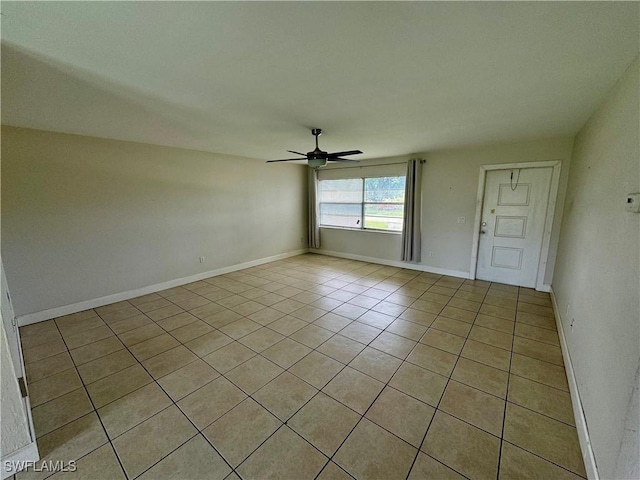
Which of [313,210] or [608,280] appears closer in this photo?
[608,280]

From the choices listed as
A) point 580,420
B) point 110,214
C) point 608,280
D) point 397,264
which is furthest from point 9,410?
point 397,264

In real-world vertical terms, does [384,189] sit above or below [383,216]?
above

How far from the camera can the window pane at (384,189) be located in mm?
5332

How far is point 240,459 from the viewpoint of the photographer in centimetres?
150

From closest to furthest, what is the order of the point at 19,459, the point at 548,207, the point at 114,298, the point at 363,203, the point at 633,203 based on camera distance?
the point at 633,203 → the point at 19,459 → the point at 114,298 → the point at 548,207 → the point at 363,203

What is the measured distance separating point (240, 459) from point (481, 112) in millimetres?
3532

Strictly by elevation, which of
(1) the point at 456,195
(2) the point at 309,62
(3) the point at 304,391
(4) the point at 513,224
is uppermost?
(2) the point at 309,62

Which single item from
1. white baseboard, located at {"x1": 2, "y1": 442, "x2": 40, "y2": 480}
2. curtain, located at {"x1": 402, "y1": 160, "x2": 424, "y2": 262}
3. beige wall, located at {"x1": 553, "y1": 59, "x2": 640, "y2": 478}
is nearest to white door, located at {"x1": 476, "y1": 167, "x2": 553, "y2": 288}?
curtain, located at {"x1": 402, "y1": 160, "x2": 424, "y2": 262}

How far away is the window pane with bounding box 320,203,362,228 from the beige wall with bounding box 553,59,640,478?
3960 millimetres

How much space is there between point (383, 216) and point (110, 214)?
16.1 ft

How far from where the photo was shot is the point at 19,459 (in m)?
1.44

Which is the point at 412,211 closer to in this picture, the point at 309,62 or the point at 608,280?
the point at 608,280

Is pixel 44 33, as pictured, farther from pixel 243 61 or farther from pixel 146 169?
pixel 146 169

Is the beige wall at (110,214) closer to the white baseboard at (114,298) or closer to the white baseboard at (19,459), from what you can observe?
the white baseboard at (114,298)
